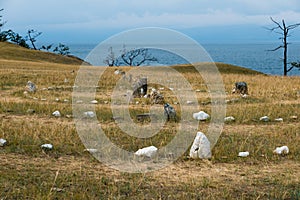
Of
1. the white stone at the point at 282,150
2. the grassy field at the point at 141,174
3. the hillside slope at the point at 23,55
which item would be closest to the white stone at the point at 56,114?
the grassy field at the point at 141,174

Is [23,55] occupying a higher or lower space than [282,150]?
higher

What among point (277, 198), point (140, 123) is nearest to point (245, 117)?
point (140, 123)

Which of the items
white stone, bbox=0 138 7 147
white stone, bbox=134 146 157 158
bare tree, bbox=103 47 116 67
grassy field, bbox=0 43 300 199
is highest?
white stone, bbox=0 138 7 147

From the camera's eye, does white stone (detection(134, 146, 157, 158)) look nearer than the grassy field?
No

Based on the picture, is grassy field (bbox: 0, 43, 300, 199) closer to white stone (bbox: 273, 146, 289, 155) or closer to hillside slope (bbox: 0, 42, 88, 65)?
white stone (bbox: 273, 146, 289, 155)

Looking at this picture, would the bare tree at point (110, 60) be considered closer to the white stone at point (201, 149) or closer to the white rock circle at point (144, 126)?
the white rock circle at point (144, 126)

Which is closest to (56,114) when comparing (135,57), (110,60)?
(110,60)

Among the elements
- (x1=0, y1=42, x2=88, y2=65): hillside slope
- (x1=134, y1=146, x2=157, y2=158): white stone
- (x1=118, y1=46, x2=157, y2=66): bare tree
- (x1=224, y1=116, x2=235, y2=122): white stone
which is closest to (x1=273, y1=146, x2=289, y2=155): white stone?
(x1=134, y1=146, x2=157, y2=158): white stone

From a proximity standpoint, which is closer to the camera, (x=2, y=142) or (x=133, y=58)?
(x=2, y=142)

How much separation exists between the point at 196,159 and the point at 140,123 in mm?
2712

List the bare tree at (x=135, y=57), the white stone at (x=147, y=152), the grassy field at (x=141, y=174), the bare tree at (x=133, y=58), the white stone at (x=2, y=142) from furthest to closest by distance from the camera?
the bare tree at (x=135, y=57)
the bare tree at (x=133, y=58)
the white stone at (x=2, y=142)
the white stone at (x=147, y=152)
the grassy field at (x=141, y=174)

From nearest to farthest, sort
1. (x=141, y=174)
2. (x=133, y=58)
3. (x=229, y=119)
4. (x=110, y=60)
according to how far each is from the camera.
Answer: (x=141, y=174)
(x=229, y=119)
(x=110, y=60)
(x=133, y=58)

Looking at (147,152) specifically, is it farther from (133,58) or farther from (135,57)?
(135,57)

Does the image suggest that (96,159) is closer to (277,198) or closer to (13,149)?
(13,149)
